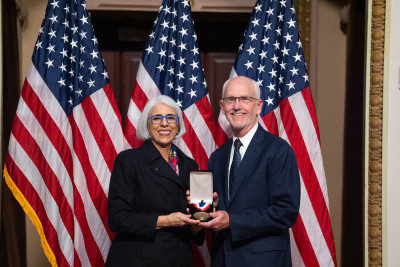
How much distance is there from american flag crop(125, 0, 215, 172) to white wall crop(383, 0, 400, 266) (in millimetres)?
1143

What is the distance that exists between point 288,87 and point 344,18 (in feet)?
3.60

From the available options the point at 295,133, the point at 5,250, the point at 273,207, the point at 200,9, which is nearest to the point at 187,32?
the point at 200,9

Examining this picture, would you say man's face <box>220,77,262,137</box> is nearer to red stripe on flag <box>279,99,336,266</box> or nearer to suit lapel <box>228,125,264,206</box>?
suit lapel <box>228,125,264,206</box>

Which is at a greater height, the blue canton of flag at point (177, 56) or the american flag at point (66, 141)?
the blue canton of flag at point (177, 56)

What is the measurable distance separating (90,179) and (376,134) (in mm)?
1871

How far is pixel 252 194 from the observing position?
8.37 feet

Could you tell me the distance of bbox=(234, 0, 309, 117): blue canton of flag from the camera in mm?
3301

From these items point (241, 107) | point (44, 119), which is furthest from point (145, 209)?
point (44, 119)

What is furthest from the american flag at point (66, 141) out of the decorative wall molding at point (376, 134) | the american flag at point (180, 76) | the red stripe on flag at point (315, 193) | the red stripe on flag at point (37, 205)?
the decorative wall molding at point (376, 134)

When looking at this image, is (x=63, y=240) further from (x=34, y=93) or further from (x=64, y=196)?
(x=34, y=93)

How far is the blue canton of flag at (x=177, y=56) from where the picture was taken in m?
3.37

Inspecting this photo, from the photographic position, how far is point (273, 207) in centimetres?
249

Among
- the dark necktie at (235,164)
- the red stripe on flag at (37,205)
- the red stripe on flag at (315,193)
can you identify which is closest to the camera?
the dark necktie at (235,164)

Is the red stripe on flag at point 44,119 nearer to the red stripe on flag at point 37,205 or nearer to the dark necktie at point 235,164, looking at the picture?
the red stripe on flag at point 37,205
